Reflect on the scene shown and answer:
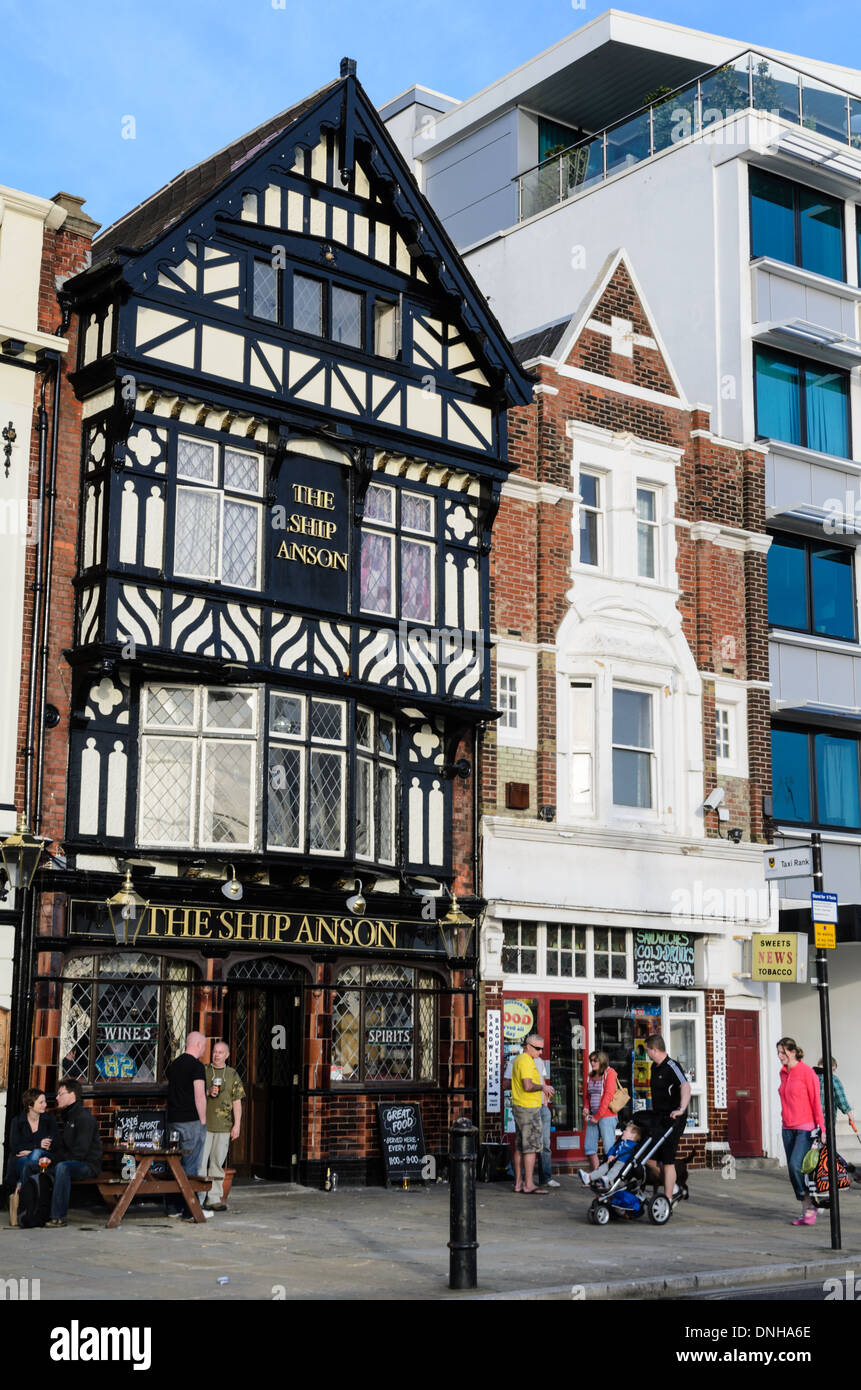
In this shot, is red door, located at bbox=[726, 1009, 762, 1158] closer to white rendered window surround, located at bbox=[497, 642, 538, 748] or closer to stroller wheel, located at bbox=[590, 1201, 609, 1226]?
white rendered window surround, located at bbox=[497, 642, 538, 748]

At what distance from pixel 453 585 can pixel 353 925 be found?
16.3 feet

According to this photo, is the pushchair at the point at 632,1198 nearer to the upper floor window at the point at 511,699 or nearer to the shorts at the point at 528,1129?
the shorts at the point at 528,1129

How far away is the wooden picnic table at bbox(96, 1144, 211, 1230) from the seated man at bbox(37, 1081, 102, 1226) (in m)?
0.24

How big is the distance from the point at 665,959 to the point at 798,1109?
Answer: 282 inches

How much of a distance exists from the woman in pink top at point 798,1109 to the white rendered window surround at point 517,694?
23.0 ft

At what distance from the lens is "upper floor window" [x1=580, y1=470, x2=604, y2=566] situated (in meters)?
25.5

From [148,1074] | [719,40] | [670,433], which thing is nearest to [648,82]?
[719,40]

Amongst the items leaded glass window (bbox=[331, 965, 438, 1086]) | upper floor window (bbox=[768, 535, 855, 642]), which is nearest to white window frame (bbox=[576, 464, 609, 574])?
upper floor window (bbox=[768, 535, 855, 642])

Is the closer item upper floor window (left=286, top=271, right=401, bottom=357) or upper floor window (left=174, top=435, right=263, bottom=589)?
upper floor window (left=174, top=435, right=263, bottom=589)

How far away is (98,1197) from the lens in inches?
709

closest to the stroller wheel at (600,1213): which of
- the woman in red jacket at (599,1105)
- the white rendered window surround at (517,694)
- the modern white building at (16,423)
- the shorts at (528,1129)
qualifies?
the woman in red jacket at (599,1105)

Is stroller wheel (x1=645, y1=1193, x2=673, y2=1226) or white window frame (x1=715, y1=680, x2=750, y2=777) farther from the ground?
white window frame (x1=715, y1=680, x2=750, y2=777)

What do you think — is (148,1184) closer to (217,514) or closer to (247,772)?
(247,772)

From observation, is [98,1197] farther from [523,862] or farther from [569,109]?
[569,109]
